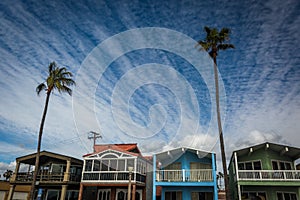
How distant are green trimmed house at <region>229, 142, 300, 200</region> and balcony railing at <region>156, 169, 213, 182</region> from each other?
2297mm

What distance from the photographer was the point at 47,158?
83.3ft

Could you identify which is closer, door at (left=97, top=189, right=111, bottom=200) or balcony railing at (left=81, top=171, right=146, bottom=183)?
balcony railing at (left=81, top=171, right=146, bottom=183)

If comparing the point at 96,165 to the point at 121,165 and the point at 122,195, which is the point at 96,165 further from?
the point at 122,195

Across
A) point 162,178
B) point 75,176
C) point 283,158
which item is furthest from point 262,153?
point 75,176

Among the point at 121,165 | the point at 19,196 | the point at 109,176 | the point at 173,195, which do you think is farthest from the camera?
the point at 19,196

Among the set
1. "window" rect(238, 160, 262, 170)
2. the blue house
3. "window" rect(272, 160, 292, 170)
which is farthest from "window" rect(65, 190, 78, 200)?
"window" rect(272, 160, 292, 170)

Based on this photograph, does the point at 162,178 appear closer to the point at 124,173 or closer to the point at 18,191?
the point at 124,173

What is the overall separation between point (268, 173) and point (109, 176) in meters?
12.7

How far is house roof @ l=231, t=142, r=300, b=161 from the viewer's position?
19.5 meters

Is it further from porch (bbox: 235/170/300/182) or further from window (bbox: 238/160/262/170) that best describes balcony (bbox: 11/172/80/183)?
window (bbox: 238/160/262/170)

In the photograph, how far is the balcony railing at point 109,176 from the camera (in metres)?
20.6

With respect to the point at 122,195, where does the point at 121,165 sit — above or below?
above

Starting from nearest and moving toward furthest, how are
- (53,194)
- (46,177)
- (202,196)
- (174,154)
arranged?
(202,196) < (174,154) < (46,177) < (53,194)

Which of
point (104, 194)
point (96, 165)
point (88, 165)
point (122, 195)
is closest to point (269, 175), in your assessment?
point (122, 195)
